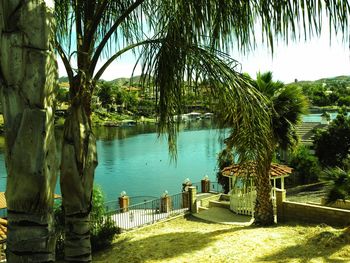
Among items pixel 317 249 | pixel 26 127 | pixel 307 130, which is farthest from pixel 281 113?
pixel 307 130

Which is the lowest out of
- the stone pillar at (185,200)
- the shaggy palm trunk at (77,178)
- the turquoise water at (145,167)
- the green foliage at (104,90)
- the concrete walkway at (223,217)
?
the turquoise water at (145,167)

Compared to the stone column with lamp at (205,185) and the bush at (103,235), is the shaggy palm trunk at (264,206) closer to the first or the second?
Result: the bush at (103,235)

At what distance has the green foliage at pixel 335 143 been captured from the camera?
23922 millimetres

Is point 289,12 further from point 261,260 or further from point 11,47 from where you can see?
point 261,260

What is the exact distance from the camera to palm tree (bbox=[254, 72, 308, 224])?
12.5 m

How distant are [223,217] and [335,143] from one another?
12.0 meters

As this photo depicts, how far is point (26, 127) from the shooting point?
2.12 metres

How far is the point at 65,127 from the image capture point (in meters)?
3.67

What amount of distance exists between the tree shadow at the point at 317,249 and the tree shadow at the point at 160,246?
2023 mm

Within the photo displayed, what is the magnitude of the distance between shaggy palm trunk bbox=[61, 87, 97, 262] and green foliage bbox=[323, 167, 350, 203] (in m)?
7.47

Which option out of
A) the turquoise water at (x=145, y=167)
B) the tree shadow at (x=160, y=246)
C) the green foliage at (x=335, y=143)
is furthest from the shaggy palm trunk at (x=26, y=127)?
the green foliage at (x=335, y=143)

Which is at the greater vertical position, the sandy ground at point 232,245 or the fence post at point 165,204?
the sandy ground at point 232,245

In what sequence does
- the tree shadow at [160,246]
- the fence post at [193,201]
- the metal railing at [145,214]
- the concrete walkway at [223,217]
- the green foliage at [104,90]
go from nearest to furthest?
the green foliage at [104,90]
the tree shadow at [160,246]
the concrete walkway at [223,217]
the metal railing at [145,214]
the fence post at [193,201]

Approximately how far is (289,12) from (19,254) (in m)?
2.42
